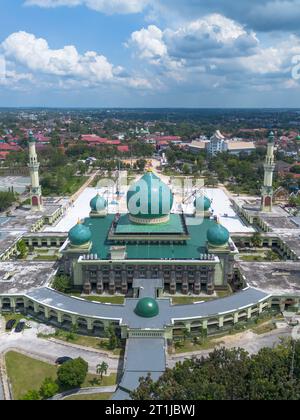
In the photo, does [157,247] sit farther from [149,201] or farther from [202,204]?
[202,204]

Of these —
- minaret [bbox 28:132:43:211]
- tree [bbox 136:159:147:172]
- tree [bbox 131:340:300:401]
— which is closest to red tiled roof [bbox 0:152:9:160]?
tree [bbox 136:159:147:172]

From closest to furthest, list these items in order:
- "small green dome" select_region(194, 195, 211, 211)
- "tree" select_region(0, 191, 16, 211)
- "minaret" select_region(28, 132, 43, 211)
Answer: "small green dome" select_region(194, 195, 211, 211) → "minaret" select_region(28, 132, 43, 211) → "tree" select_region(0, 191, 16, 211)

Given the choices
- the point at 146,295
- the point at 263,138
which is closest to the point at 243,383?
the point at 146,295

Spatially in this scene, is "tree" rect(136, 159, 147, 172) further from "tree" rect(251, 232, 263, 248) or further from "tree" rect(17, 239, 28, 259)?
"tree" rect(17, 239, 28, 259)

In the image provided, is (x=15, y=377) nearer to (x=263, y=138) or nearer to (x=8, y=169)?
(x=8, y=169)

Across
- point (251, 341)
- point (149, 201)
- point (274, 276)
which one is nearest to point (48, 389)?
point (251, 341)

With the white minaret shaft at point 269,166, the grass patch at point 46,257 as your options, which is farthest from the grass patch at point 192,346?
the white minaret shaft at point 269,166

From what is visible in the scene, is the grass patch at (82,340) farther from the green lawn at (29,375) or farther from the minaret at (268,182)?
the minaret at (268,182)

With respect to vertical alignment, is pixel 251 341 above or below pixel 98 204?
below
